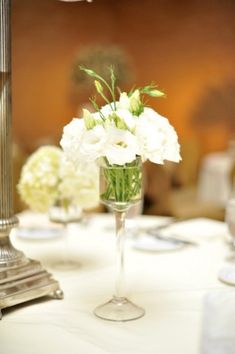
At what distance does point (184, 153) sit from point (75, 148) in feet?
17.0

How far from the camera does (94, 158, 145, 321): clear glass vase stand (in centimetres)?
122

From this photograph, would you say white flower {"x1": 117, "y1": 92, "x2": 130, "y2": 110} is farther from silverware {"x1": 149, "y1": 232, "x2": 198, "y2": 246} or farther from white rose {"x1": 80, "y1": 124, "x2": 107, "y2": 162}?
silverware {"x1": 149, "y1": 232, "x2": 198, "y2": 246}

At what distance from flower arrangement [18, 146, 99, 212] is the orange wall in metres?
4.58

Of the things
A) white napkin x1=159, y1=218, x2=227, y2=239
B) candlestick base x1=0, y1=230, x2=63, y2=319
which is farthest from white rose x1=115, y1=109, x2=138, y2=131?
white napkin x1=159, y1=218, x2=227, y2=239

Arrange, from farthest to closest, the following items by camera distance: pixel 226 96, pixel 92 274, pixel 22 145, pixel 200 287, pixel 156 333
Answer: pixel 226 96
pixel 22 145
pixel 92 274
pixel 200 287
pixel 156 333

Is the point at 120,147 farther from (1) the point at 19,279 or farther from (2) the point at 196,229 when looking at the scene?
(2) the point at 196,229

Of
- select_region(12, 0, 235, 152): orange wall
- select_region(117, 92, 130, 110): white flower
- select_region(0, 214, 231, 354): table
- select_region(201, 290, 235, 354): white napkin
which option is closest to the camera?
select_region(201, 290, 235, 354): white napkin

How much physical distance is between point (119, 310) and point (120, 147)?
0.39 metres

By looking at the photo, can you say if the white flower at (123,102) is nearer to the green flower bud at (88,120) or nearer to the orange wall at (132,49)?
the green flower bud at (88,120)

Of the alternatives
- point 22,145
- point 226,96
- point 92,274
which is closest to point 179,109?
point 226,96

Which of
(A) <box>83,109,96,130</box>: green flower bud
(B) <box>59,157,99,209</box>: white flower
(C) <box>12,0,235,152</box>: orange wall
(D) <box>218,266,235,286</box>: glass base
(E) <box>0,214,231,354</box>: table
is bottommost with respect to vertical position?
(E) <box>0,214,231,354</box>: table

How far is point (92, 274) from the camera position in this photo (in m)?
1.58

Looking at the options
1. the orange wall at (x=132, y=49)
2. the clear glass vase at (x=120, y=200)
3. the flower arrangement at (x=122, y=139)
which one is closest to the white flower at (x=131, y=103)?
the flower arrangement at (x=122, y=139)

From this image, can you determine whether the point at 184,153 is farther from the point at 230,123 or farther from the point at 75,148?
the point at 75,148
